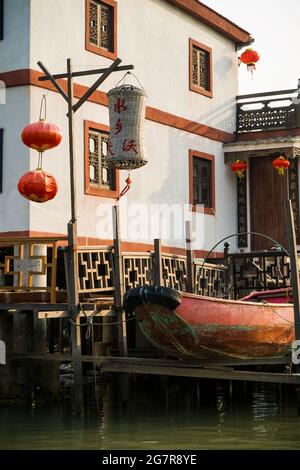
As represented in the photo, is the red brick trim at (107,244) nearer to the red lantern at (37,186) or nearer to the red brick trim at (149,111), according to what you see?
the red lantern at (37,186)

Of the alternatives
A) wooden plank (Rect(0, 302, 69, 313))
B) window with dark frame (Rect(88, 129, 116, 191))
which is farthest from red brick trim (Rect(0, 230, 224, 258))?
wooden plank (Rect(0, 302, 69, 313))

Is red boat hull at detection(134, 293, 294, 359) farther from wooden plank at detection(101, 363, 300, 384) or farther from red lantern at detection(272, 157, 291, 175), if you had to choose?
red lantern at detection(272, 157, 291, 175)

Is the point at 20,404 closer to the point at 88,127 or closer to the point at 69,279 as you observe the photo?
the point at 69,279

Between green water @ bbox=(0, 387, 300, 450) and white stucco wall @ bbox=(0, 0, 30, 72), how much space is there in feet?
20.3

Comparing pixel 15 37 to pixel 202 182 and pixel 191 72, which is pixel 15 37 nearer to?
pixel 191 72

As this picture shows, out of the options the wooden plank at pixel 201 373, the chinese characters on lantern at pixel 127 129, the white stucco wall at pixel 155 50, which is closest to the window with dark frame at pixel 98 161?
the white stucco wall at pixel 155 50

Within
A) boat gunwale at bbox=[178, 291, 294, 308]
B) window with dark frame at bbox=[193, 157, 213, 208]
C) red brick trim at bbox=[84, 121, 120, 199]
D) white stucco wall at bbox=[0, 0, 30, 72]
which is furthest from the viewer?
window with dark frame at bbox=[193, 157, 213, 208]

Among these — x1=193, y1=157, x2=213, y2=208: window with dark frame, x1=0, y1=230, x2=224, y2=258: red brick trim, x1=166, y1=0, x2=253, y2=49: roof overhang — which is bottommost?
x1=0, y1=230, x2=224, y2=258: red brick trim

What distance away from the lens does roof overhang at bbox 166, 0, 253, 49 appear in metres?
19.5

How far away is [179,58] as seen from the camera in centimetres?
1950

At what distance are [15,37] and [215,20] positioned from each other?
6.63m

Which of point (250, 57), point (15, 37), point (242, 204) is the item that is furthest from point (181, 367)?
point (250, 57)

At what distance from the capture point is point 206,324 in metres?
12.4

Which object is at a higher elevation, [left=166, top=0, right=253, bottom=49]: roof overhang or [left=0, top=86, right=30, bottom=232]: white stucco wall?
[left=166, top=0, right=253, bottom=49]: roof overhang
